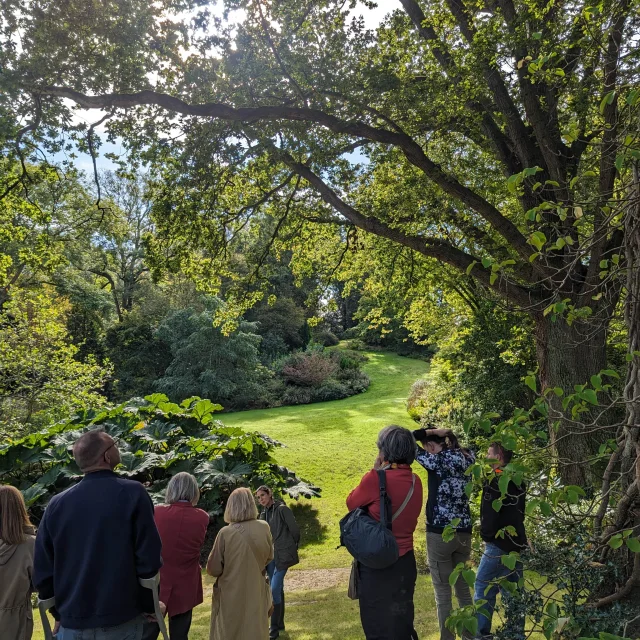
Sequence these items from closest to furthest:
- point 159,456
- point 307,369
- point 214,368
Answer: point 159,456 < point 214,368 < point 307,369

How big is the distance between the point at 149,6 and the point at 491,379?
10.8 m

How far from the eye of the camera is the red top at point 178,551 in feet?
13.0

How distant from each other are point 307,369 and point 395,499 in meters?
24.3

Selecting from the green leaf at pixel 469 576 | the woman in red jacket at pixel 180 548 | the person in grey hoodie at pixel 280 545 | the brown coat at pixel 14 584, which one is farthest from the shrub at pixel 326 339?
the green leaf at pixel 469 576

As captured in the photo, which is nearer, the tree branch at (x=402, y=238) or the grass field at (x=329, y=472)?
the grass field at (x=329, y=472)

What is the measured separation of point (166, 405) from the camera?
11711 mm

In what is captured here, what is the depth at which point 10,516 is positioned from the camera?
3609 mm

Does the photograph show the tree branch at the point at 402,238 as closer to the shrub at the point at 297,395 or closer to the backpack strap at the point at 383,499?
the backpack strap at the point at 383,499

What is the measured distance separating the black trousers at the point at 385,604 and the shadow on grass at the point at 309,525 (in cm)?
738

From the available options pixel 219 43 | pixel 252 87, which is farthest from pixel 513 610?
pixel 219 43

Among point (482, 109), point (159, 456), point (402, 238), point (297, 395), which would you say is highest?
point (482, 109)

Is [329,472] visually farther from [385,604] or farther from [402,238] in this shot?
[385,604]

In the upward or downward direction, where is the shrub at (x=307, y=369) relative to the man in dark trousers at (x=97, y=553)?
downward

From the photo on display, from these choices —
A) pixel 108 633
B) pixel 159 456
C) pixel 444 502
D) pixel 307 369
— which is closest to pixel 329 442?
pixel 159 456
